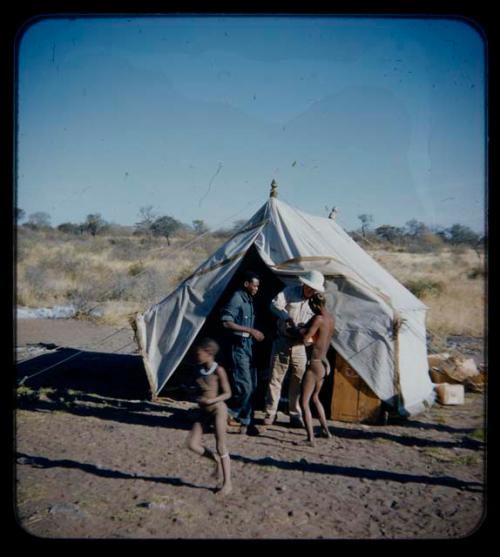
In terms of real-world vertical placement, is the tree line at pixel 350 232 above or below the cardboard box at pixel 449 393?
above

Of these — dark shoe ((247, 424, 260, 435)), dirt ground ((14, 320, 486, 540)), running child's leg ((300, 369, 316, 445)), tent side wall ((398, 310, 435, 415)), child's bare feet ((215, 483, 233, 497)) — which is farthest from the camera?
tent side wall ((398, 310, 435, 415))

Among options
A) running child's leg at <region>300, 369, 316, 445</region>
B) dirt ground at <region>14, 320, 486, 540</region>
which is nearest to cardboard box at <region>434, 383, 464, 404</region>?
dirt ground at <region>14, 320, 486, 540</region>

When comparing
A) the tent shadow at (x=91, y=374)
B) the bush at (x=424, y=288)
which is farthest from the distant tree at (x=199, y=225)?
the tent shadow at (x=91, y=374)

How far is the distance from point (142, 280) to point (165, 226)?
22.5 meters

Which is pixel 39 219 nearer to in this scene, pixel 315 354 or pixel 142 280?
pixel 142 280

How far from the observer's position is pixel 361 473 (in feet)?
16.9

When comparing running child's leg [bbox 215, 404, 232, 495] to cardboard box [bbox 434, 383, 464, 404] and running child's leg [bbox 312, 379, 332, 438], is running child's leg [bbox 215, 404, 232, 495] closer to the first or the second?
running child's leg [bbox 312, 379, 332, 438]

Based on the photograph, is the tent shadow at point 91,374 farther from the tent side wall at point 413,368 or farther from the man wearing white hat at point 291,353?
the tent side wall at point 413,368

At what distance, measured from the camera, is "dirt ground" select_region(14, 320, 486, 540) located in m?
4.10

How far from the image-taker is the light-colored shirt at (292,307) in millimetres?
6535

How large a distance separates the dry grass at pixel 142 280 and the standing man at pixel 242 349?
157 centimetres

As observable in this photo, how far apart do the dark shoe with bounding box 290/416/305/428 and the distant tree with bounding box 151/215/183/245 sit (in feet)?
113

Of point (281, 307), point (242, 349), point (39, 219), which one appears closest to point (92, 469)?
point (242, 349)

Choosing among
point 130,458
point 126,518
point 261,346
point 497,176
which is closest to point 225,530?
point 126,518
